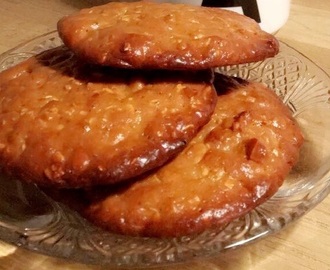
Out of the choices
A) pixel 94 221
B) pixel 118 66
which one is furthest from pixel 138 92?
pixel 94 221

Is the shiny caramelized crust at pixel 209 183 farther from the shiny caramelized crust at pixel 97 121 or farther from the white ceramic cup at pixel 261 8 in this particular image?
the white ceramic cup at pixel 261 8

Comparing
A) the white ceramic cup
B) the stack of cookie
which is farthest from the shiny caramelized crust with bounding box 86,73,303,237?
the white ceramic cup

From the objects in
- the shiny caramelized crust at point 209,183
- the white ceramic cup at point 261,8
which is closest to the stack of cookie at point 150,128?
the shiny caramelized crust at point 209,183

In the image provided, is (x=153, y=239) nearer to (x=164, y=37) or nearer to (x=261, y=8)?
(x=164, y=37)

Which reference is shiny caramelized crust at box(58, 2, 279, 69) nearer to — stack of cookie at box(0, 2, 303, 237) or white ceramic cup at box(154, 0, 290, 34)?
stack of cookie at box(0, 2, 303, 237)

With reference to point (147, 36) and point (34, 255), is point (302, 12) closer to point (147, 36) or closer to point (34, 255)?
point (147, 36)
